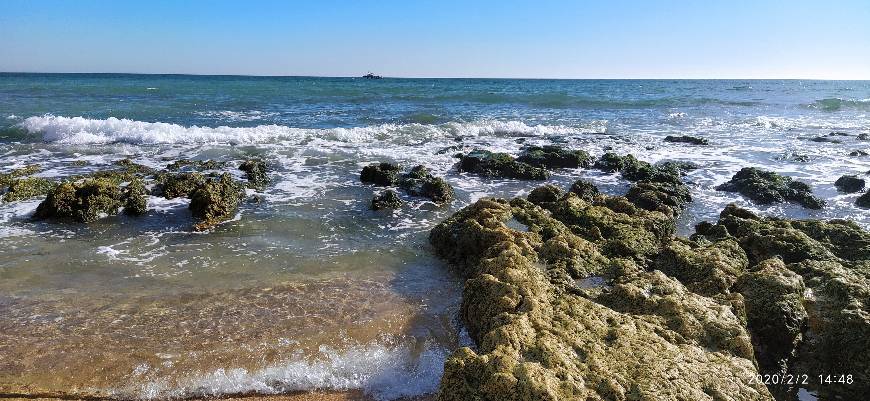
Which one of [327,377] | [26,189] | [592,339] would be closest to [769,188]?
[592,339]

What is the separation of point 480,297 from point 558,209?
342 cm

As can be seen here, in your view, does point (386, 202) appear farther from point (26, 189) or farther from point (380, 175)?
point (26, 189)

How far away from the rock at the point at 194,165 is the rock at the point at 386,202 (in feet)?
18.4

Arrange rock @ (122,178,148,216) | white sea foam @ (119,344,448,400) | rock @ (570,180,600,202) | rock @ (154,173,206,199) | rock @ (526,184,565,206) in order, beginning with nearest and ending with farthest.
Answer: white sea foam @ (119,344,448,400)
rock @ (122,178,148,216)
rock @ (526,184,565,206)
rock @ (154,173,206,199)
rock @ (570,180,600,202)

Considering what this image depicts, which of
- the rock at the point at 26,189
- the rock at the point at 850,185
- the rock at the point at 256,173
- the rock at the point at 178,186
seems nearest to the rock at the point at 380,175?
the rock at the point at 256,173

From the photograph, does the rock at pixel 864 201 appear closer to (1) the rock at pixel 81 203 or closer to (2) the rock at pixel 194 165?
(1) the rock at pixel 81 203

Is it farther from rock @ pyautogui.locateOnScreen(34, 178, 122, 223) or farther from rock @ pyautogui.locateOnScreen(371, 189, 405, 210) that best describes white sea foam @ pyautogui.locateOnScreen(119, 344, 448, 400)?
rock @ pyautogui.locateOnScreen(34, 178, 122, 223)

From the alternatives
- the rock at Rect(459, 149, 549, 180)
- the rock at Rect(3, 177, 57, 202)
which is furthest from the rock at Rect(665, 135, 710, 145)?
the rock at Rect(3, 177, 57, 202)

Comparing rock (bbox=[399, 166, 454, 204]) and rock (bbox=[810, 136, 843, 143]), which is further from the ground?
rock (bbox=[810, 136, 843, 143])

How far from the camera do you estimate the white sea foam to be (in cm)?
412

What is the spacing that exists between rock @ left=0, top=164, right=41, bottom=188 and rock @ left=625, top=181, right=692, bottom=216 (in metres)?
11.9

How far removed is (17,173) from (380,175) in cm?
782

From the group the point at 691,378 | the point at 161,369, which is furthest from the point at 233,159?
the point at 691,378

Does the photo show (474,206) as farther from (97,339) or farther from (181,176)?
(181,176)
